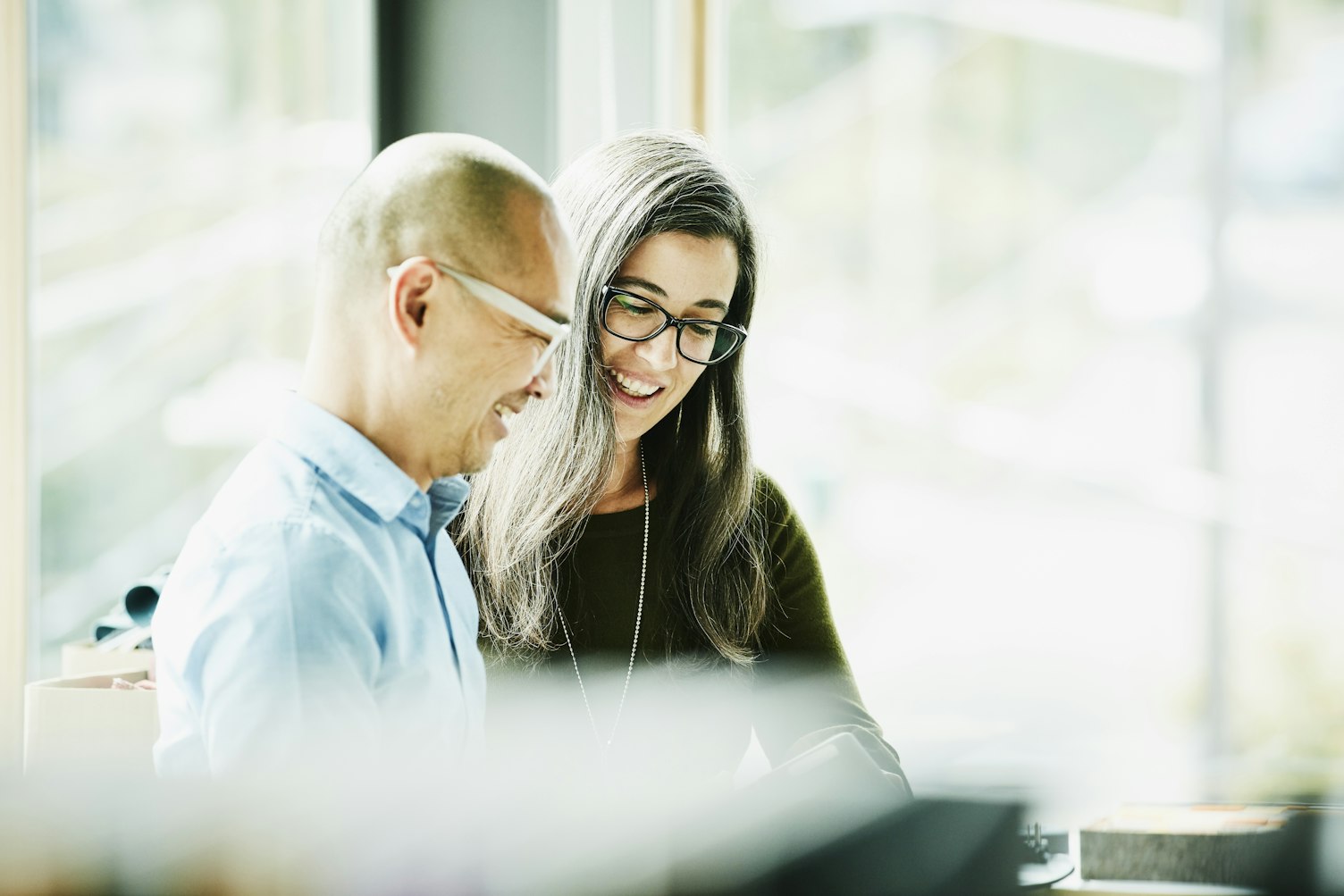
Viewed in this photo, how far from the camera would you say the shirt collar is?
94cm

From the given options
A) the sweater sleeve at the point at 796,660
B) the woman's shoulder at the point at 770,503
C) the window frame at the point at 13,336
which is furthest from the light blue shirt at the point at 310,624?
the window frame at the point at 13,336

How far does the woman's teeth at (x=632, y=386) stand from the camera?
1.65 meters

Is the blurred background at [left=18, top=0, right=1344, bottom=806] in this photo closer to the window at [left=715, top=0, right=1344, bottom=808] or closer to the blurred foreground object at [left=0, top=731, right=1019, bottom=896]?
the window at [left=715, top=0, right=1344, bottom=808]

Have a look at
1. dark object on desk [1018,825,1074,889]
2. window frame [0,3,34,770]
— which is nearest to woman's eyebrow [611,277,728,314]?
dark object on desk [1018,825,1074,889]

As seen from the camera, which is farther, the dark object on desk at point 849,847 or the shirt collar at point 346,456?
the shirt collar at point 346,456

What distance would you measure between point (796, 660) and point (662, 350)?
468 mm

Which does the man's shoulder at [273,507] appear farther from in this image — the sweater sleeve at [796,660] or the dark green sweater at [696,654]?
the sweater sleeve at [796,660]

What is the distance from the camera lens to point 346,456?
94 centimetres

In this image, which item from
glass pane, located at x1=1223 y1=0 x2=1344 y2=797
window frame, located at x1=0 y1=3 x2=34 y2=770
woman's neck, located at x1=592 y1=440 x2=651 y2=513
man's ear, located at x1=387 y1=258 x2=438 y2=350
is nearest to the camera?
man's ear, located at x1=387 y1=258 x2=438 y2=350

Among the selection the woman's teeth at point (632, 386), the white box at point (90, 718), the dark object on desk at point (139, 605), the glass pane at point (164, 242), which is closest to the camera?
the white box at point (90, 718)

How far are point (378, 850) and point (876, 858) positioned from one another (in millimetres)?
211

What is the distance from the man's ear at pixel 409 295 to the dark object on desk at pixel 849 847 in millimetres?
477

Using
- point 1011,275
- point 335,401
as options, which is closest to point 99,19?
point 335,401

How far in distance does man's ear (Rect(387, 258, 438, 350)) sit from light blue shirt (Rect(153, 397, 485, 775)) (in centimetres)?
9
